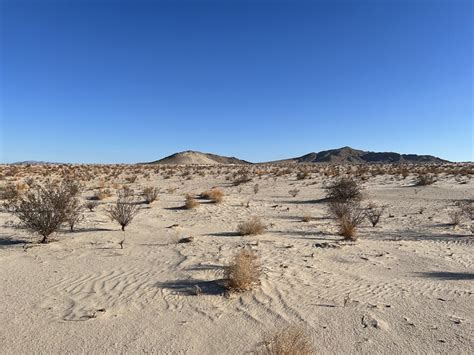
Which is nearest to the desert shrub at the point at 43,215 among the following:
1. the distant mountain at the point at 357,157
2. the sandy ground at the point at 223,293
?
the sandy ground at the point at 223,293

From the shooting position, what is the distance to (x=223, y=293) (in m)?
5.66

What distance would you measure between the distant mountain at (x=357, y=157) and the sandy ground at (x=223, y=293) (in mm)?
133366

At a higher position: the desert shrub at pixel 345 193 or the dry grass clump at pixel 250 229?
the desert shrub at pixel 345 193

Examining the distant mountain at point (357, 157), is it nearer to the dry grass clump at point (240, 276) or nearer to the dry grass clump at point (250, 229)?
the dry grass clump at point (250, 229)

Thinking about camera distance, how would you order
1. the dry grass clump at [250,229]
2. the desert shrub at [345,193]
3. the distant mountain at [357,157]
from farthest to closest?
the distant mountain at [357,157], the desert shrub at [345,193], the dry grass clump at [250,229]

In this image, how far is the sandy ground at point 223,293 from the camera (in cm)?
439

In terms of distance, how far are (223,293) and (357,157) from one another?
149888 millimetres

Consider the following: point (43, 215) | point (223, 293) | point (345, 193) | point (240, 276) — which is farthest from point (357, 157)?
point (223, 293)

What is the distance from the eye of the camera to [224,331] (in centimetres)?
457

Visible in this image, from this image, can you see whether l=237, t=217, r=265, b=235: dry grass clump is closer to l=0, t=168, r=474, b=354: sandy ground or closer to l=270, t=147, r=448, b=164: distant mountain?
l=0, t=168, r=474, b=354: sandy ground

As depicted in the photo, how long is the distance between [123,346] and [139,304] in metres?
1.11

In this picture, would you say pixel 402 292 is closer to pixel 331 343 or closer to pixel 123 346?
pixel 331 343

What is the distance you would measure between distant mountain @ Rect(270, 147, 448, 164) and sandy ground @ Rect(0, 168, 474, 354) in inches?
5251

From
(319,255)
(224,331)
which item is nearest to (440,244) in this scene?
(319,255)
